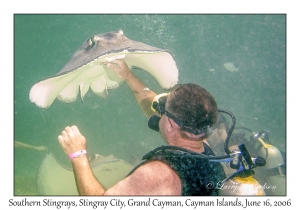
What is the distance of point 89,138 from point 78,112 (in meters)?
3.15

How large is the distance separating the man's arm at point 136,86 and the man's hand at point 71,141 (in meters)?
1.55

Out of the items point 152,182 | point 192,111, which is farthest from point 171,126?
point 152,182

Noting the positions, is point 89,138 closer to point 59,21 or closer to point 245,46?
point 59,21

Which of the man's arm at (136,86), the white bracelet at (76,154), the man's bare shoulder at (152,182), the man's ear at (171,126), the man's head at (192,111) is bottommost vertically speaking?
the man's bare shoulder at (152,182)

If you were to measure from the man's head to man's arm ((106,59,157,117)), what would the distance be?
5.20 feet

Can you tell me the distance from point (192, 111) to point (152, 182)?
82 centimetres

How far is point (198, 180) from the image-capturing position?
214 centimetres

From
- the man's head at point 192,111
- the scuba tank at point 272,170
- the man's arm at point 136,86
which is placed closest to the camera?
the man's head at point 192,111

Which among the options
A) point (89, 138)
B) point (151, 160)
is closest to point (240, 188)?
point (151, 160)

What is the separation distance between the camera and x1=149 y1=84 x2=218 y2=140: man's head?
7.56 feet

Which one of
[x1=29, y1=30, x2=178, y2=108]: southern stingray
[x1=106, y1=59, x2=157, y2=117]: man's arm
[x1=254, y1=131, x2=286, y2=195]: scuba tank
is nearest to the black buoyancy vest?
[x1=29, y1=30, x2=178, y2=108]: southern stingray

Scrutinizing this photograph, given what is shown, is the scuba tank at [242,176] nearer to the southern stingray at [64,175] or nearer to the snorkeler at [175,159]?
the snorkeler at [175,159]

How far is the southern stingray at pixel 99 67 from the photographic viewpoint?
310 centimetres

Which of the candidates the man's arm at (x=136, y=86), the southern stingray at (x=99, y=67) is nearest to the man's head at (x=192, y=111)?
the southern stingray at (x=99, y=67)
